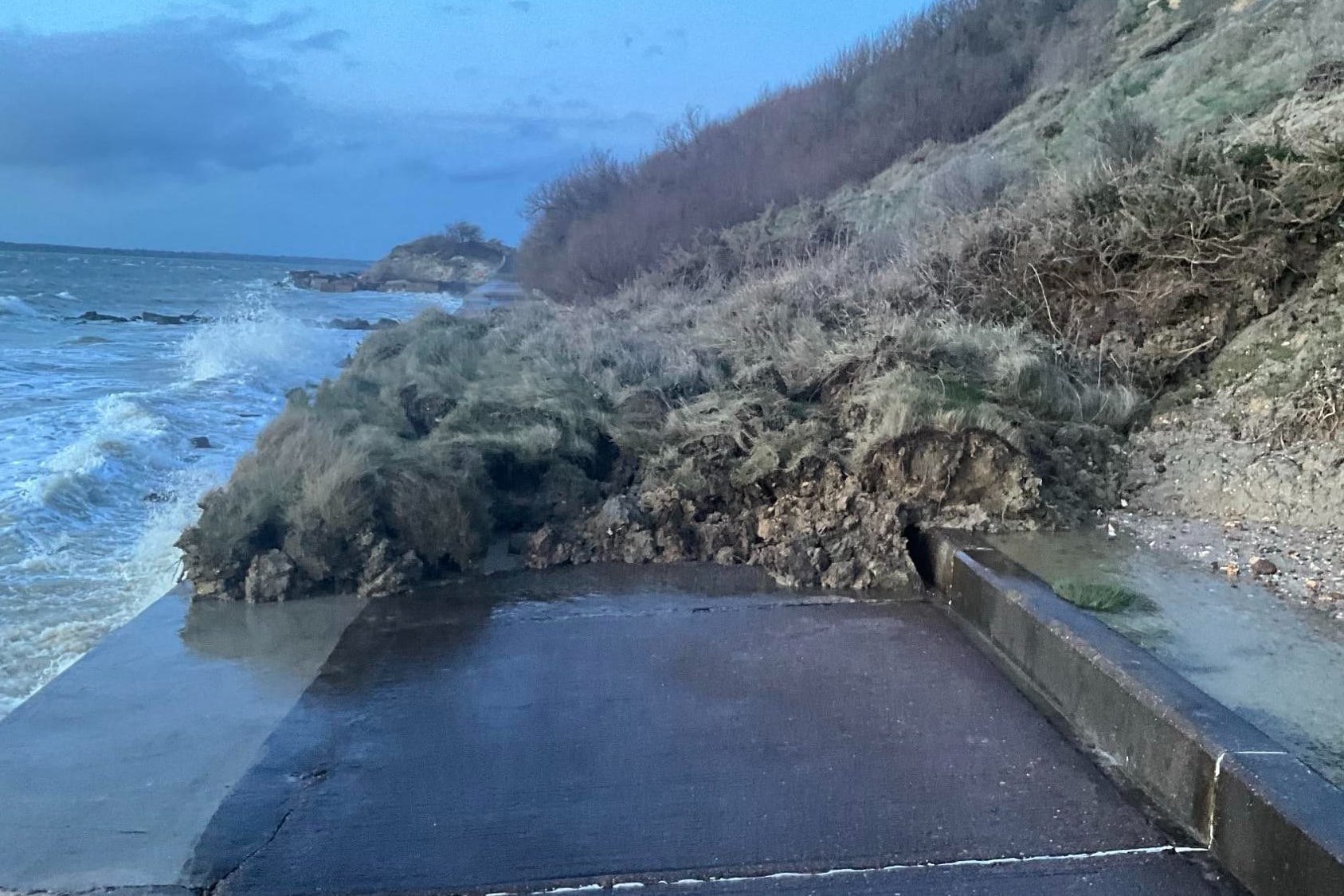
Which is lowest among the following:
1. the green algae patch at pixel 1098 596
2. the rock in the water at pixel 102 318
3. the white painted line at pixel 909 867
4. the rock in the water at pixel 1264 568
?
the white painted line at pixel 909 867

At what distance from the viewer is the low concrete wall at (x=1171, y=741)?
10.2ft

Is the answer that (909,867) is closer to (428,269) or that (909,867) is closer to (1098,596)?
(1098,596)

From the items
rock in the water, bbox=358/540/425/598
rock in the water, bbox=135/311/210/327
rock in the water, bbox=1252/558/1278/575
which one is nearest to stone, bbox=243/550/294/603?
rock in the water, bbox=358/540/425/598

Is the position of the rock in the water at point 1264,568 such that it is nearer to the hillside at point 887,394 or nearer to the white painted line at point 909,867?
the hillside at point 887,394

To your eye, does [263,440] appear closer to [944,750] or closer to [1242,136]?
[944,750]

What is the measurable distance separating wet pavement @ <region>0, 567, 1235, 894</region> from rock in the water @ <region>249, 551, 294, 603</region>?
552 mm

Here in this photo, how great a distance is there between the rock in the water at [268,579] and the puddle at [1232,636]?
4079 mm

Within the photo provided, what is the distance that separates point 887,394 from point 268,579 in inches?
159

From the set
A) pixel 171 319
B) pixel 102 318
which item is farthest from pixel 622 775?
pixel 102 318

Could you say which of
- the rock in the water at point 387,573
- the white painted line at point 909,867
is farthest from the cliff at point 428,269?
the white painted line at point 909,867

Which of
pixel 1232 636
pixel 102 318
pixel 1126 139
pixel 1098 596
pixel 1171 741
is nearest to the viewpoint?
pixel 1171 741

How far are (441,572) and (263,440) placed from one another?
1802 millimetres

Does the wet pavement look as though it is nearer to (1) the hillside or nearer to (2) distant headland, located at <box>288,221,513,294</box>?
(1) the hillside

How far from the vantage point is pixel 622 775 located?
392 centimetres
